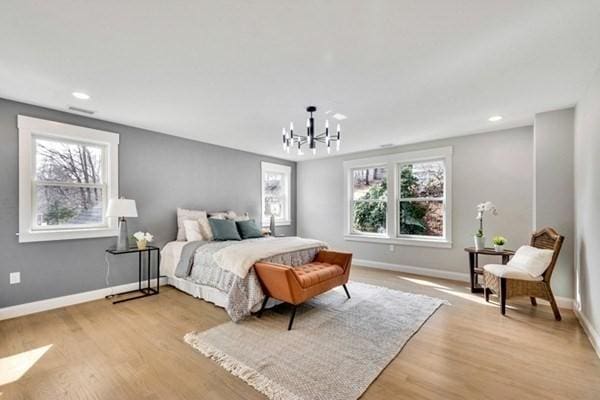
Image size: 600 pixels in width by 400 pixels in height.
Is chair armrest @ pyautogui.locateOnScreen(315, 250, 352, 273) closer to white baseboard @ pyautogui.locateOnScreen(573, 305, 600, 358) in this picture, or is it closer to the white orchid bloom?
white baseboard @ pyautogui.locateOnScreen(573, 305, 600, 358)

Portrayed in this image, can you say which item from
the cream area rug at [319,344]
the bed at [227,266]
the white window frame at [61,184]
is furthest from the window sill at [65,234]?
the cream area rug at [319,344]

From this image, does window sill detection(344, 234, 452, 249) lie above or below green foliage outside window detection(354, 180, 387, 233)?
below

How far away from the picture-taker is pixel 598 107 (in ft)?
7.80

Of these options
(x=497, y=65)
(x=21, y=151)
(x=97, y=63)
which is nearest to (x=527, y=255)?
(x=497, y=65)

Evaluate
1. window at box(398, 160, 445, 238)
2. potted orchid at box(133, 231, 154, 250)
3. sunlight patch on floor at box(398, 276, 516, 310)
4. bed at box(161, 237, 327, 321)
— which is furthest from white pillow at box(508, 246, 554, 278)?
potted orchid at box(133, 231, 154, 250)

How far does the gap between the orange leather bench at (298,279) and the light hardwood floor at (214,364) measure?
2.27 feet

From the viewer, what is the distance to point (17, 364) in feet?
7.05

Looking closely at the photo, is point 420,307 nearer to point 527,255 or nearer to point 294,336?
point 527,255

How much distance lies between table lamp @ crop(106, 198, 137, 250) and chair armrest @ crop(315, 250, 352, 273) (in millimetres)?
2598

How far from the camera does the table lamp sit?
3.46 m

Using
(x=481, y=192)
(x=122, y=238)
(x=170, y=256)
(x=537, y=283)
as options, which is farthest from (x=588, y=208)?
(x=122, y=238)

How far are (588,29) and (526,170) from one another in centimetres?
271

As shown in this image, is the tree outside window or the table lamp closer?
the tree outside window

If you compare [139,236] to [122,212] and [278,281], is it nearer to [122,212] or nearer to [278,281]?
[122,212]
